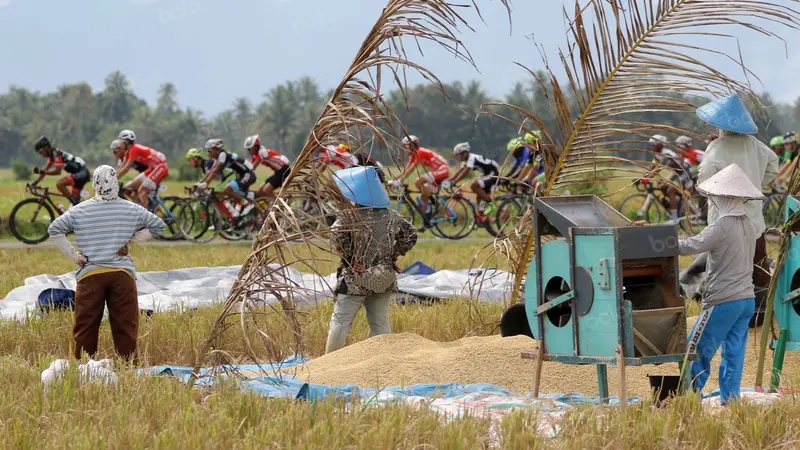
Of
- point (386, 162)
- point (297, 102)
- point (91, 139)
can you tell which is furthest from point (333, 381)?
point (297, 102)

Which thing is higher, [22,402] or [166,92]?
[166,92]

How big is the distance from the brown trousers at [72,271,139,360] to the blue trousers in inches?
131

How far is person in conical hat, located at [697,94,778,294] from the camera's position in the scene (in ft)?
22.0

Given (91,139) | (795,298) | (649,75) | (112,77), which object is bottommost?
(795,298)

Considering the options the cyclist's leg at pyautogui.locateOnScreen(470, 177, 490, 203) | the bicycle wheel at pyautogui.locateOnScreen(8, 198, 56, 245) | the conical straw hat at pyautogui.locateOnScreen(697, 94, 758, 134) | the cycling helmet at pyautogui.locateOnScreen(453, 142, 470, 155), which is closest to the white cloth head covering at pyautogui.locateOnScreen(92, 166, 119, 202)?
the conical straw hat at pyautogui.locateOnScreen(697, 94, 758, 134)

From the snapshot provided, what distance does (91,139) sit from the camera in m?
103

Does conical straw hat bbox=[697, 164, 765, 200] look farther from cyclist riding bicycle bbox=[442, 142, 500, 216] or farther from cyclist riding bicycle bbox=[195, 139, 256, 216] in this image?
cyclist riding bicycle bbox=[442, 142, 500, 216]

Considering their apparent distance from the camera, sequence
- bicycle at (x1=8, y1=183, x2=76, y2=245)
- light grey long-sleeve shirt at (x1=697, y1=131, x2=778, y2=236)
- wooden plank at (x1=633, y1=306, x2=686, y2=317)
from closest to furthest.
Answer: wooden plank at (x1=633, y1=306, x2=686, y2=317) → light grey long-sleeve shirt at (x1=697, y1=131, x2=778, y2=236) → bicycle at (x1=8, y1=183, x2=76, y2=245)

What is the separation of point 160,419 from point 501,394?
2.07 meters

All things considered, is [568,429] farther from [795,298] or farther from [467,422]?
[795,298]

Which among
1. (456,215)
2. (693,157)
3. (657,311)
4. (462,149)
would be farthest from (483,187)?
(657,311)

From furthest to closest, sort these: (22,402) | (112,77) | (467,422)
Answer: (112,77) → (22,402) → (467,422)

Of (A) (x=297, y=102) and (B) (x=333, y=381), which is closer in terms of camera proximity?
(B) (x=333, y=381)

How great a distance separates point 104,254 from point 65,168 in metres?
11.0
